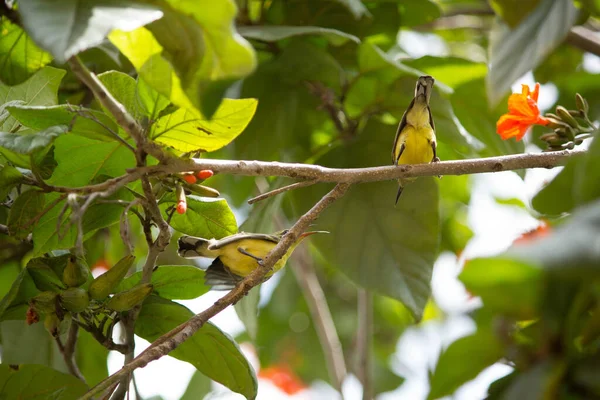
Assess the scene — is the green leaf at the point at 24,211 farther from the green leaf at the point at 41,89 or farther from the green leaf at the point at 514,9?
the green leaf at the point at 514,9

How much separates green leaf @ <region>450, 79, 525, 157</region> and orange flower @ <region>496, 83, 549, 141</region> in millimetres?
320

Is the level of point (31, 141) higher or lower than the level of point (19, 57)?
lower

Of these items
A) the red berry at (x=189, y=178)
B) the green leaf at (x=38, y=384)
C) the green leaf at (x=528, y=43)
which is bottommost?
the green leaf at (x=38, y=384)

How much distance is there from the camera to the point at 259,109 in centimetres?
249

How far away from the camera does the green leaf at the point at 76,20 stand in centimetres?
107

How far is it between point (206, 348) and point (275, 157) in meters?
1.10

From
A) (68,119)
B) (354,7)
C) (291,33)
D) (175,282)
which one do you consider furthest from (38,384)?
(354,7)

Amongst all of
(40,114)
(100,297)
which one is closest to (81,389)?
(100,297)

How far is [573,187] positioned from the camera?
3.53 feet

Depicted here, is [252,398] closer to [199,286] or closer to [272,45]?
[199,286]

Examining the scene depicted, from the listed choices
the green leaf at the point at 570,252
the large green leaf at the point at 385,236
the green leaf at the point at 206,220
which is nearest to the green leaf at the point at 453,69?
the large green leaf at the point at 385,236

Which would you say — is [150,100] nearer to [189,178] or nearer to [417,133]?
[189,178]

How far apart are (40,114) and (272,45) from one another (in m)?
1.25

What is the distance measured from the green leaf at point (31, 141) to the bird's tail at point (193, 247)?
1.50 ft
